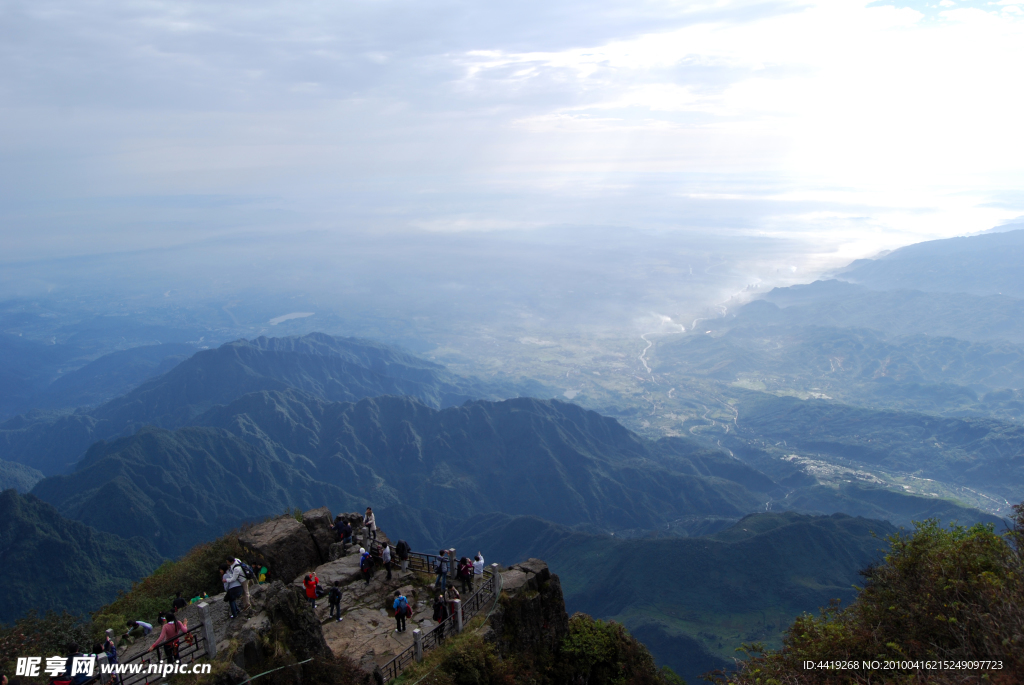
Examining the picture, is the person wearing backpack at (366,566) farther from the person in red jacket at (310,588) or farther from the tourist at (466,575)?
the tourist at (466,575)

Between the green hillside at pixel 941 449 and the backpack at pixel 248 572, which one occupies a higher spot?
the backpack at pixel 248 572

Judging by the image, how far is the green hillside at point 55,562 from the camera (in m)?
84.8

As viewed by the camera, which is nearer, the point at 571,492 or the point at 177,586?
the point at 177,586

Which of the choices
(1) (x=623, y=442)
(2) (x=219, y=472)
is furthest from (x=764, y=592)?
(2) (x=219, y=472)

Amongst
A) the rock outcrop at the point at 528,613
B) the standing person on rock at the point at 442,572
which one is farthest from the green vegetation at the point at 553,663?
the standing person on rock at the point at 442,572

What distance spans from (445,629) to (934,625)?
17250 mm

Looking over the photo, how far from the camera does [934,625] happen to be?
19625 millimetres

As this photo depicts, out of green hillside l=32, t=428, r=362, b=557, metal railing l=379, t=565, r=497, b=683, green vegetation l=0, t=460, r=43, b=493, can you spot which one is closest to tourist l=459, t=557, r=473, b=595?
metal railing l=379, t=565, r=497, b=683

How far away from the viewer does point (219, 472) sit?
142m

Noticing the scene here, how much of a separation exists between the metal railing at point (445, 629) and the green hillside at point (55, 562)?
8408 cm

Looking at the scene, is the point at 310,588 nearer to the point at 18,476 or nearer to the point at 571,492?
the point at 571,492

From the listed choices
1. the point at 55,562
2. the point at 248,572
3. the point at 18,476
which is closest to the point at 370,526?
the point at 248,572

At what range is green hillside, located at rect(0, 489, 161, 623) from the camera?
8475 cm

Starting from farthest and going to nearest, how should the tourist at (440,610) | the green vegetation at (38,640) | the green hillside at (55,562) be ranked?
1. the green hillside at (55,562)
2. the tourist at (440,610)
3. the green vegetation at (38,640)
